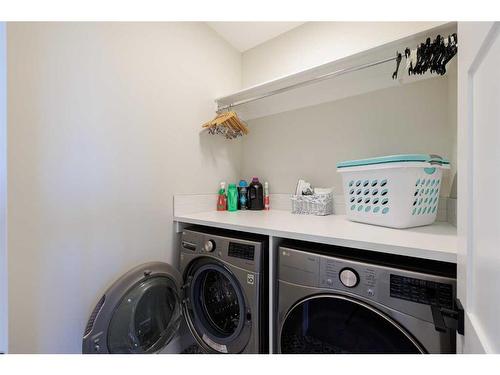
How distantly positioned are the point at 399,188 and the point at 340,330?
2.15 feet

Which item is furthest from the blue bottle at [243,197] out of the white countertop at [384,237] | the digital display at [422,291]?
the digital display at [422,291]

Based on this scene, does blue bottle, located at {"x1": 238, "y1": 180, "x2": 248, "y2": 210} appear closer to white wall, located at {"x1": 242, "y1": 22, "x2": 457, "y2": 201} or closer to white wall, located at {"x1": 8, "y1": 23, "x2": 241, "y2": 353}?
white wall, located at {"x1": 242, "y1": 22, "x2": 457, "y2": 201}

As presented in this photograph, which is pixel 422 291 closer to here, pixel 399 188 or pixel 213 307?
pixel 399 188

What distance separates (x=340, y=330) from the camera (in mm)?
826

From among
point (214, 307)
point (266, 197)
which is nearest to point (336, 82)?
point (266, 197)

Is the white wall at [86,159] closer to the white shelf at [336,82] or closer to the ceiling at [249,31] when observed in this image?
the ceiling at [249,31]

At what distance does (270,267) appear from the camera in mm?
979

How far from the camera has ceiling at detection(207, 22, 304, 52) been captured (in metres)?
1.64

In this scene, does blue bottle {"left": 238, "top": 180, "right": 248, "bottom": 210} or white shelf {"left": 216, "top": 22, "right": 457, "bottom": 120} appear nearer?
white shelf {"left": 216, "top": 22, "right": 457, "bottom": 120}

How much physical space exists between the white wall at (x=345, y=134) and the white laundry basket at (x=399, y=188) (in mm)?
315

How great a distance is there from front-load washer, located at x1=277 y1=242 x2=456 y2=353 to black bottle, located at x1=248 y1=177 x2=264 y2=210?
780mm

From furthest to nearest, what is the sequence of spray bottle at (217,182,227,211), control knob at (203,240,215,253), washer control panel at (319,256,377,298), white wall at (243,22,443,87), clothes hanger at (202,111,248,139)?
spray bottle at (217,182,227,211) < clothes hanger at (202,111,248,139) < white wall at (243,22,443,87) < control knob at (203,240,215,253) < washer control panel at (319,256,377,298)

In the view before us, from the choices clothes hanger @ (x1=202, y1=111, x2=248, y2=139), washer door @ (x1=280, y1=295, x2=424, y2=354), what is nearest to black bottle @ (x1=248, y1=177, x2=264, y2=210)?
clothes hanger @ (x1=202, y1=111, x2=248, y2=139)

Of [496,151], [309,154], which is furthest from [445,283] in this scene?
[309,154]
